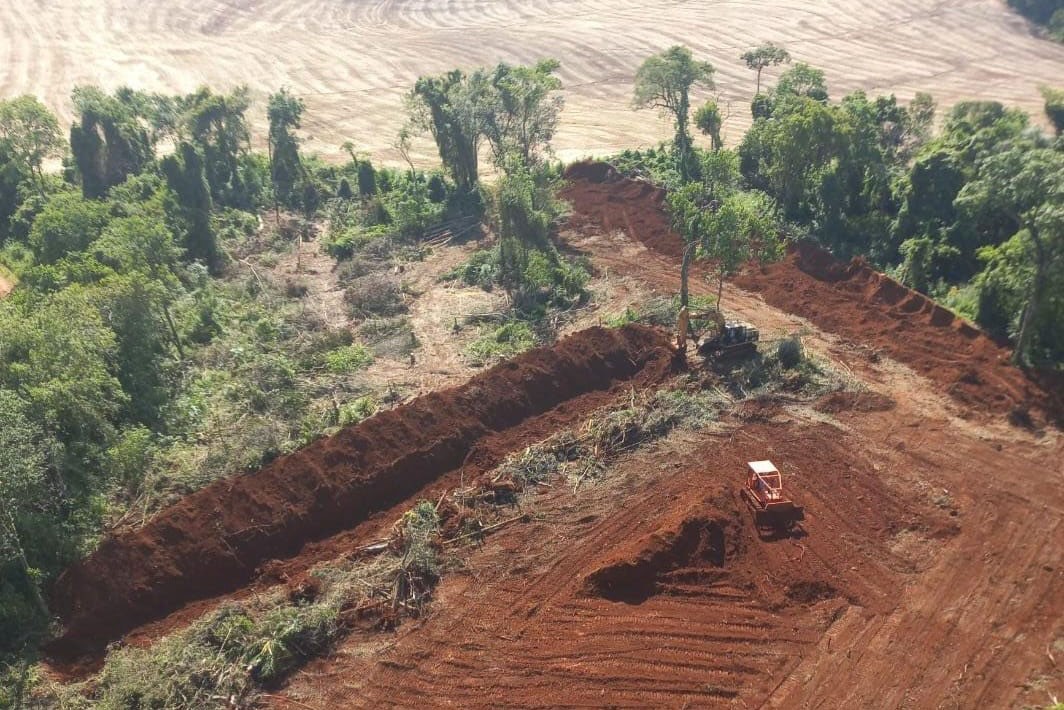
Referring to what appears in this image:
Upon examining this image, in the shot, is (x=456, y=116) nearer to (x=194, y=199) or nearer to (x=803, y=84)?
(x=194, y=199)

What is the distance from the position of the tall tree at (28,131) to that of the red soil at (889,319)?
101 ft

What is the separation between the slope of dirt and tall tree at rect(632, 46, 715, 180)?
26.6m

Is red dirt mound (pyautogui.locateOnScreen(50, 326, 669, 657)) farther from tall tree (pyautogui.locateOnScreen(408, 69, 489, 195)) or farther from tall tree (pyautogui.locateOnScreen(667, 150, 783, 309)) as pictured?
tall tree (pyautogui.locateOnScreen(408, 69, 489, 195))

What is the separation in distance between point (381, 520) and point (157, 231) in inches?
680

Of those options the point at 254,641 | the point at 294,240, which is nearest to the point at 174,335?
the point at 294,240

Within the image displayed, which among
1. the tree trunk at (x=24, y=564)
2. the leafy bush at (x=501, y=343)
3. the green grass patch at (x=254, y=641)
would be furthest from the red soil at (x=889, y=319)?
the tree trunk at (x=24, y=564)

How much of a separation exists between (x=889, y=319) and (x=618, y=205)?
17.4 m

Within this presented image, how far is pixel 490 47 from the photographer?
7656 centimetres

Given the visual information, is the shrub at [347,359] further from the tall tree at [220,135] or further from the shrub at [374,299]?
the tall tree at [220,135]

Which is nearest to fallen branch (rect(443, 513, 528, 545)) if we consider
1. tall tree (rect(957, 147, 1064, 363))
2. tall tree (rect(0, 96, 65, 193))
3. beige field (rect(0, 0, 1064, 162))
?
tall tree (rect(957, 147, 1064, 363))

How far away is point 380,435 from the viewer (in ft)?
76.9

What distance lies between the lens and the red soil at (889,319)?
2497cm

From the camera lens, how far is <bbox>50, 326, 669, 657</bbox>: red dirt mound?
744 inches

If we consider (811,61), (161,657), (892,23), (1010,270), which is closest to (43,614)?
(161,657)
